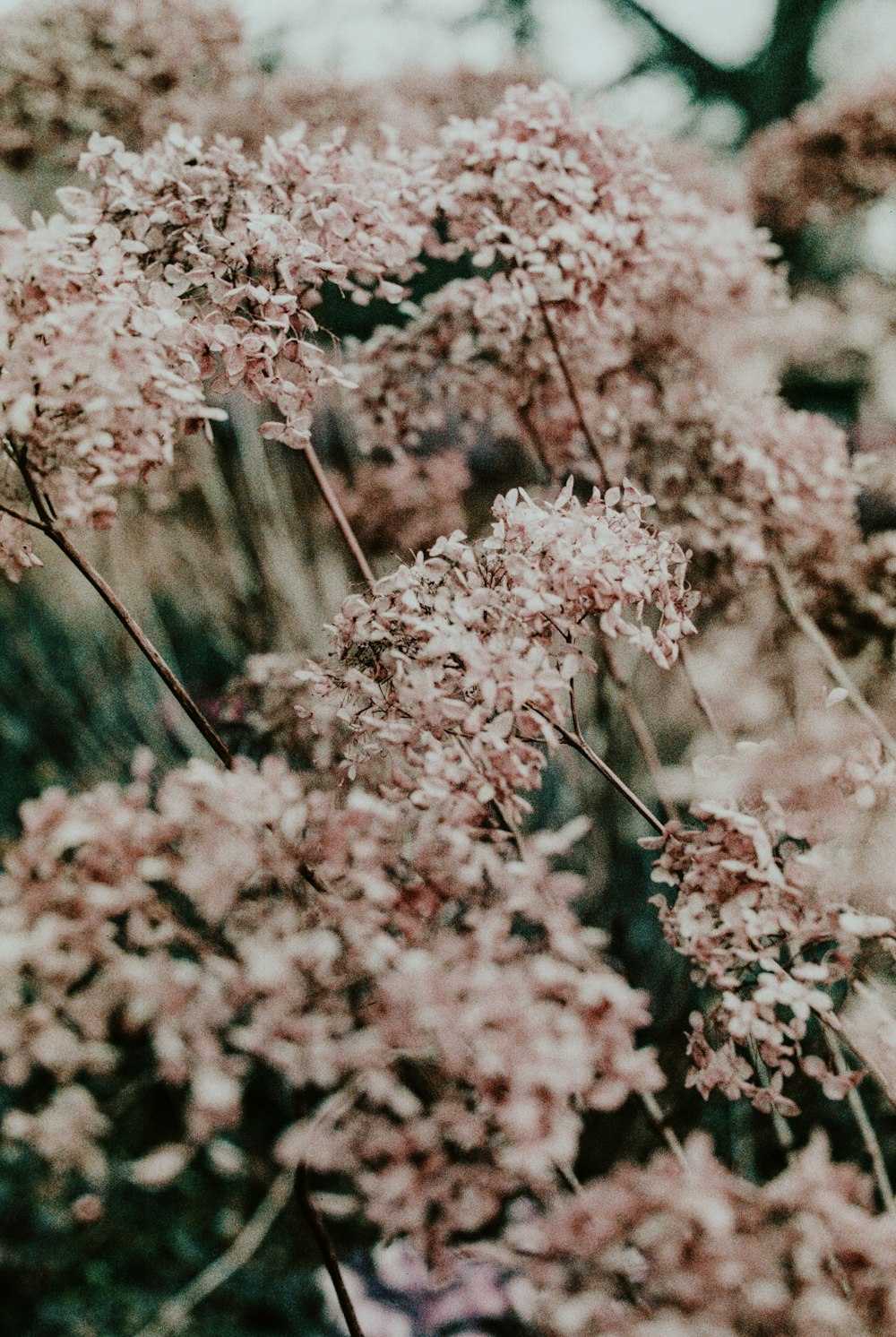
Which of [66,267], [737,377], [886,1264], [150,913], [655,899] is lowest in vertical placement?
[886,1264]

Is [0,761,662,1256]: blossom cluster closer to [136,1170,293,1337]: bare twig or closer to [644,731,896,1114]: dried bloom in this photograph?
[644,731,896,1114]: dried bloom

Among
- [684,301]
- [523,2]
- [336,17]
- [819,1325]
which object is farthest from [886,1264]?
[523,2]

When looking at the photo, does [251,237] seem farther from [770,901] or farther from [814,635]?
[814,635]

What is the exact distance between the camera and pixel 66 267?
1016 mm

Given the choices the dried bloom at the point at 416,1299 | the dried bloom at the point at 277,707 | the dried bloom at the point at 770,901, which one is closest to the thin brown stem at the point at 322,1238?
the dried bloom at the point at 770,901

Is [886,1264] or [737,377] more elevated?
[737,377]

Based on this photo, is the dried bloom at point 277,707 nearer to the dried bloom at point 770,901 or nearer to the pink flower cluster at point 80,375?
the pink flower cluster at point 80,375

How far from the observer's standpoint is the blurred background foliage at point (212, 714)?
2.67 meters

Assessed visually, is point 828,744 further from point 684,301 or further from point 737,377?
point 737,377

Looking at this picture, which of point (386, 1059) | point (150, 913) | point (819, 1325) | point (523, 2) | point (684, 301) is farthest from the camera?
point (523, 2)

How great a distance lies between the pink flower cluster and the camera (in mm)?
978

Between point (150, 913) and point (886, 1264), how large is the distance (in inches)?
34.5

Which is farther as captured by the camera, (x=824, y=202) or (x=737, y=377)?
(x=824, y=202)

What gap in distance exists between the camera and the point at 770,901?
105 cm
